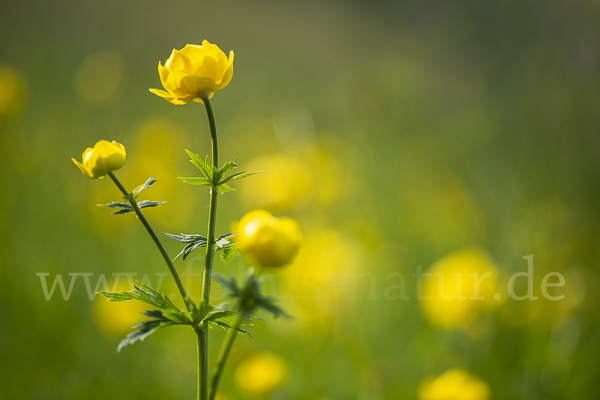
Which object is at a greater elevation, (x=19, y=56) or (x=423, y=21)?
(x=423, y=21)

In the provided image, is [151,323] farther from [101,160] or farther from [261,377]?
[261,377]

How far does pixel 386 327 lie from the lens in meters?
1.33

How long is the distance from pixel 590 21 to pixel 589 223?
794 millimetres

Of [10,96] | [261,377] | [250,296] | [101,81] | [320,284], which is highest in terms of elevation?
A: [101,81]

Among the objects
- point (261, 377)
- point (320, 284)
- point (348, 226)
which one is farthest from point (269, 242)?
point (348, 226)

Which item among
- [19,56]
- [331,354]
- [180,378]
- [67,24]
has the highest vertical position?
[67,24]

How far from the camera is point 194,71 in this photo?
35 centimetres

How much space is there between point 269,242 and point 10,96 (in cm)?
Result: 112

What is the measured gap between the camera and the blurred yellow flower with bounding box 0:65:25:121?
3.37 feet

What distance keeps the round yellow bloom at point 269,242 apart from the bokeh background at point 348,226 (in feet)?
1.90

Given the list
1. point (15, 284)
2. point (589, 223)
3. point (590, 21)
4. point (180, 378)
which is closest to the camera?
point (180, 378)

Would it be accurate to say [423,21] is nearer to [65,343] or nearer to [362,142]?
[362,142]

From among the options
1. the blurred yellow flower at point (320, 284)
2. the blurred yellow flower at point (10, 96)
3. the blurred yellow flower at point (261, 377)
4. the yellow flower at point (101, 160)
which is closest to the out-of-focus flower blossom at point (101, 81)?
the blurred yellow flower at point (10, 96)

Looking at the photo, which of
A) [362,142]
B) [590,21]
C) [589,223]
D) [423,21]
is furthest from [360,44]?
[589,223]
